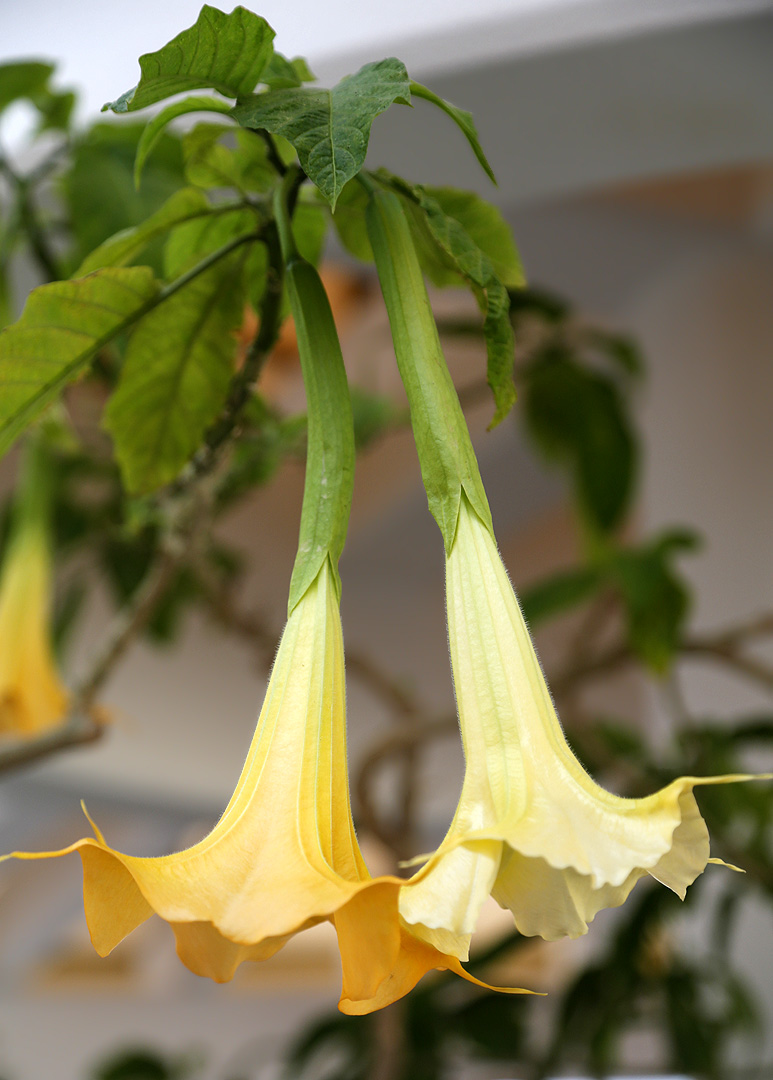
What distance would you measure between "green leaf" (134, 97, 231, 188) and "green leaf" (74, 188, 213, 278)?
4cm

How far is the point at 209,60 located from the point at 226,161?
96 millimetres

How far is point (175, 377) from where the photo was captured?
15.7 inches

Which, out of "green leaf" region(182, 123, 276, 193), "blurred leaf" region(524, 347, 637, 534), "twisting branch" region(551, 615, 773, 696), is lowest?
"twisting branch" region(551, 615, 773, 696)

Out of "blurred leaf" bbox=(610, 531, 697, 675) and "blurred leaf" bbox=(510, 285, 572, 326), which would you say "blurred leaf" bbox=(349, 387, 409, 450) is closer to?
"blurred leaf" bbox=(510, 285, 572, 326)

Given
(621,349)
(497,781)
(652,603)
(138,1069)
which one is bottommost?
(138,1069)

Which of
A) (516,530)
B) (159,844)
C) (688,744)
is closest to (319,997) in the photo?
(159,844)

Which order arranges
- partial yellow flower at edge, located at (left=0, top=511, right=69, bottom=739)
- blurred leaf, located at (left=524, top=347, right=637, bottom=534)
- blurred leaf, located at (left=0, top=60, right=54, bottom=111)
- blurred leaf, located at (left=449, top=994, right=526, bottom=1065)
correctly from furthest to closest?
blurred leaf, located at (left=449, top=994, right=526, bottom=1065), blurred leaf, located at (left=524, top=347, right=637, bottom=534), partial yellow flower at edge, located at (left=0, top=511, right=69, bottom=739), blurred leaf, located at (left=0, top=60, right=54, bottom=111)

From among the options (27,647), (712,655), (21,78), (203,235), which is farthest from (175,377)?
(712,655)

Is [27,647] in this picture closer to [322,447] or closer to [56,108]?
[56,108]

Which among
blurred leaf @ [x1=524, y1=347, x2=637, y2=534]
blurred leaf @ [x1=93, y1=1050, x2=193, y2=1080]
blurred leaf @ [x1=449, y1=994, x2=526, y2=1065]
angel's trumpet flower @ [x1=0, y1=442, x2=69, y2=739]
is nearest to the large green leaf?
A: angel's trumpet flower @ [x1=0, y1=442, x2=69, y2=739]

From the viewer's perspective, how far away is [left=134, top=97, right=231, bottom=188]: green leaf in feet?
0.94

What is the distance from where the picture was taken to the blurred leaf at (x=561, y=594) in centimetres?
86

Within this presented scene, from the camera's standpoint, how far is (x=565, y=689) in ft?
3.23

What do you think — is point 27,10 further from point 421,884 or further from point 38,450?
point 421,884
